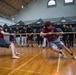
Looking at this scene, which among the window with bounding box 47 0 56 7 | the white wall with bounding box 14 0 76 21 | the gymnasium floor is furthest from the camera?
the window with bounding box 47 0 56 7

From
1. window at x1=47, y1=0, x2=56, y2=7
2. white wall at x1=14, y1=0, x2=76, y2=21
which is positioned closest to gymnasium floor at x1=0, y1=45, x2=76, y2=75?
white wall at x1=14, y1=0, x2=76, y2=21

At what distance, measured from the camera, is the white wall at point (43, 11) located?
→ 15909mm

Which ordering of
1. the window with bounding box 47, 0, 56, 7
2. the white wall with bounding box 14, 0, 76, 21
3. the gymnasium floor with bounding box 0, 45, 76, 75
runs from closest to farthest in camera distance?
1. the gymnasium floor with bounding box 0, 45, 76, 75
2. the white wall with bounding box 14, 0, 76, 21
3. the window with bounding box 47, 0, 56, 7

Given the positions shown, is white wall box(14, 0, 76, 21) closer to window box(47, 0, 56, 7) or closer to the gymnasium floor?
window box(47, 0, 56, 7)

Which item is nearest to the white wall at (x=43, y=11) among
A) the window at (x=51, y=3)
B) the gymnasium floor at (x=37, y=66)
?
the window at (x=51, y=3)

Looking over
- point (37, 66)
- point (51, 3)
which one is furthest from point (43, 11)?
point (37, 66)

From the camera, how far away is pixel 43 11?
17.1 m

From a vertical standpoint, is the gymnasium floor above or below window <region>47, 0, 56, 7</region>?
below

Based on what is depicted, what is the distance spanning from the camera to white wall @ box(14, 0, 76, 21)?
15909 millimetres

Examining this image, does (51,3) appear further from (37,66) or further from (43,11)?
(37,66)

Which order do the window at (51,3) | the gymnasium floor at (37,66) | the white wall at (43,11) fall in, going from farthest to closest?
the window at (51,3), the white wall at (43,11), the gymnasium floor at (37,66)

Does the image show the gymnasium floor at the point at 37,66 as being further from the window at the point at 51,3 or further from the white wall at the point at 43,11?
the window at the point at 51,3

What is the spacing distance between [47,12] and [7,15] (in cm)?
507

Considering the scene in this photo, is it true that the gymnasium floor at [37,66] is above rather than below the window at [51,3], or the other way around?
below
